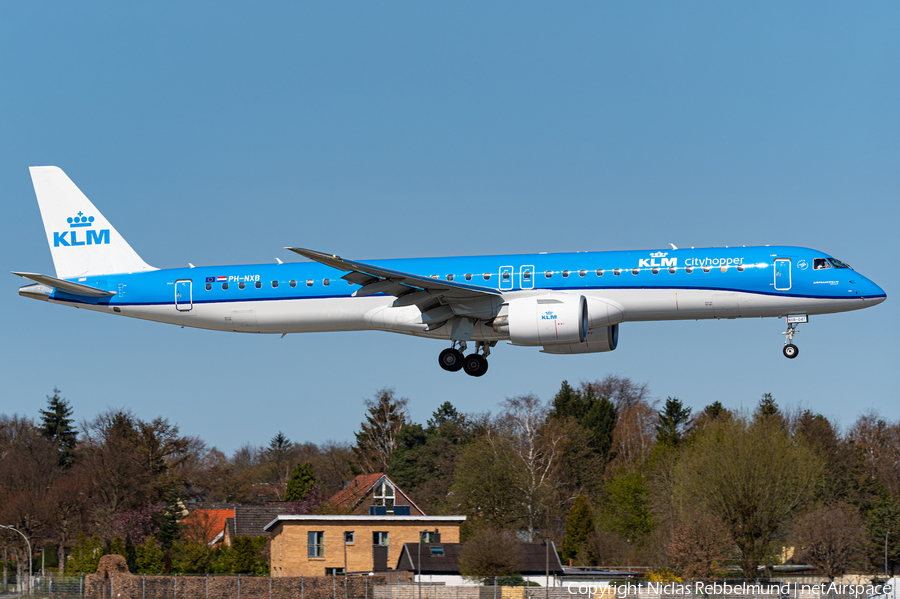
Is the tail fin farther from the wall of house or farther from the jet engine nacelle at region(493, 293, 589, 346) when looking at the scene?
the wall of house

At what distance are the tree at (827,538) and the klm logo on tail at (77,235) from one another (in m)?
46.2

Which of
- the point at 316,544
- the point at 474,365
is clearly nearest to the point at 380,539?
the point at 316,544

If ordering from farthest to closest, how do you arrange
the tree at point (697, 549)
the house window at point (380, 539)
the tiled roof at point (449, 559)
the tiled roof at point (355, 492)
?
1. the tiled roof at point (355, 492)
2. the house window at point (380, 539)
3. the tiled roof at point (449, 559)
4. the tree at point (697, 549)

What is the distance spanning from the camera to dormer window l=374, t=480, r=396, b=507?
284ft

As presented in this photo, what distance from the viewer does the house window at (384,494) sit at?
86581mm

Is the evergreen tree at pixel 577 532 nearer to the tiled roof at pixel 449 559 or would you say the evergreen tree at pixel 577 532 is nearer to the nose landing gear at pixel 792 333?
the tiled roof at pixel 449 559

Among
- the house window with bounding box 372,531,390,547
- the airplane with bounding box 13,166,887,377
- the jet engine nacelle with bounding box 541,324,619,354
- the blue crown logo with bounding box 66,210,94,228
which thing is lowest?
the house window with bounding box 372,531,390,547

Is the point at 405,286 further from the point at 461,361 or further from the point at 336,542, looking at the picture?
the point at 336,542

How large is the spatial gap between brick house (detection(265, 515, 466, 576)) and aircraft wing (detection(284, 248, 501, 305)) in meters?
29.1

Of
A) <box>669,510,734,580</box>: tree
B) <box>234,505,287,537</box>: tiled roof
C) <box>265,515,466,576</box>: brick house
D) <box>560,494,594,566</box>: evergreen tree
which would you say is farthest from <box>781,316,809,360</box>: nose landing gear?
<box>234,505,287,537</box>: tiled roof

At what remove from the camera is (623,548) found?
271 ft

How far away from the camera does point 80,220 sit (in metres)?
45.1

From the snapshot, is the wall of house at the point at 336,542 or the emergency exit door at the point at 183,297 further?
the wall of house at the point at 336,542

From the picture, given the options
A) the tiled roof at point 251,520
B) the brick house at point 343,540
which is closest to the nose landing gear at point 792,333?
the brick house at point 343,540
